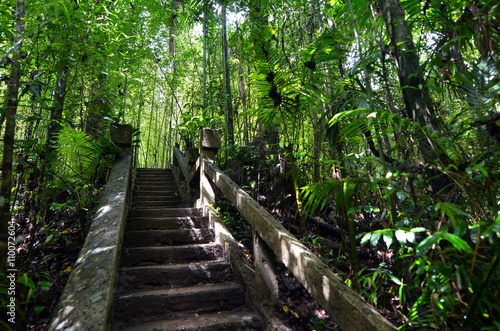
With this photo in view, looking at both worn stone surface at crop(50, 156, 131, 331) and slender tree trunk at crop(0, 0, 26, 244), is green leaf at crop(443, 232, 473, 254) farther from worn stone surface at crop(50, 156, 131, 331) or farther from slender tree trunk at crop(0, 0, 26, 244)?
slender tree trunk at crop(0, 0, 26, 244)

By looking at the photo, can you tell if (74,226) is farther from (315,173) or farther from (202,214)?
(315,173)

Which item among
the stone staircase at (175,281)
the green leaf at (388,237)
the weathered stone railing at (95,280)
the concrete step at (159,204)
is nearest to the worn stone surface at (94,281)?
the weathered stone railing at (95,280)

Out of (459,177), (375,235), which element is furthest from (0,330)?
(459,177)

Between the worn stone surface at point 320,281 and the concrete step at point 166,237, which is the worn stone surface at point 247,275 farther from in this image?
the worn stone surface at point 320,281

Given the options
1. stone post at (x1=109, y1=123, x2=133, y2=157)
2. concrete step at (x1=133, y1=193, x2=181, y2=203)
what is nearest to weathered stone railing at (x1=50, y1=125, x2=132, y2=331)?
stone post at (x1=109, y1=123, x2=133, y2=157)

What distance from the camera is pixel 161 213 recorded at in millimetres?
3881

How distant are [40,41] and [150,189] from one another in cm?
409

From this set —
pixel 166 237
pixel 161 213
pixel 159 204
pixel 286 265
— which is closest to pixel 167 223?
pixel 166 237

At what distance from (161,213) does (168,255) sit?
105 cm

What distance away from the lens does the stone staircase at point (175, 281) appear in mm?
2176

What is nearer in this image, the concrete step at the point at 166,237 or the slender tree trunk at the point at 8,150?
the slender tree trunk at the point at 8,150

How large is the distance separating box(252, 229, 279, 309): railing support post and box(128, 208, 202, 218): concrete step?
189 centimetres

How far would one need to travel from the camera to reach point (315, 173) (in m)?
4.26

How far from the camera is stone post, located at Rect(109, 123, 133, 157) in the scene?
4379 millimetres
